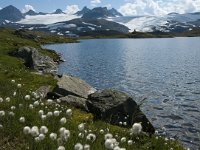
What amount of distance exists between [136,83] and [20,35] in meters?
121

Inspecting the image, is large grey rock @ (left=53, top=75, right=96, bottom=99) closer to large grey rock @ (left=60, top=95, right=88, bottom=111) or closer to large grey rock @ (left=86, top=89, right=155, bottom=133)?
large grey rock @ (left=60, top=95, right=88, bottom=111)

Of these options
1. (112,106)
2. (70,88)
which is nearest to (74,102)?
(70,88)

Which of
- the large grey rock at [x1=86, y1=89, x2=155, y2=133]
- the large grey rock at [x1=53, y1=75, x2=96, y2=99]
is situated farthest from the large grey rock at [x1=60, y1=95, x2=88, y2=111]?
the large grey rock at [x1=53, y1=75, x2=96, y2=99]

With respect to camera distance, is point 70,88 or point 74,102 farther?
point 70,88

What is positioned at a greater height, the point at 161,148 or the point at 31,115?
the point at 31,115

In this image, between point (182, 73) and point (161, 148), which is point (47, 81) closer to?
point (161, 148)

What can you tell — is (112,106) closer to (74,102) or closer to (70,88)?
(74,102)

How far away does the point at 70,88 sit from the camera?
2808 cm

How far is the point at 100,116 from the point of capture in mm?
22547

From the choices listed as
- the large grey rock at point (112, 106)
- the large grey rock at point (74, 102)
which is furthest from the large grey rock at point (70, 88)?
the large grey rock at point (112, 106)

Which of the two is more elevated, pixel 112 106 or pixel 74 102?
pixel 112 106

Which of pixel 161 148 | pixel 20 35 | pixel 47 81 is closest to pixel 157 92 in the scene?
pixel 47 81

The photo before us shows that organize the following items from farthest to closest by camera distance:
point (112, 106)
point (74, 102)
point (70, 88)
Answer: point (70, 88) < point (74, 102) < point (112, 106)

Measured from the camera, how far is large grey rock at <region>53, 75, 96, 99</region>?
27219 millimetres
